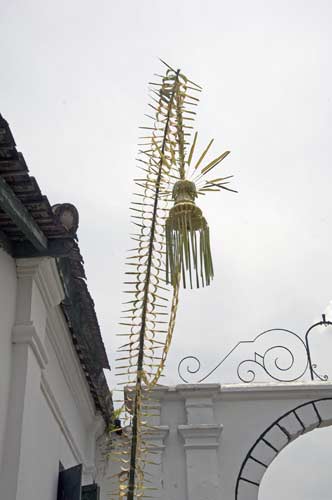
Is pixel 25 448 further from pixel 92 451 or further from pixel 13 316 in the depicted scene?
pixel 92 451

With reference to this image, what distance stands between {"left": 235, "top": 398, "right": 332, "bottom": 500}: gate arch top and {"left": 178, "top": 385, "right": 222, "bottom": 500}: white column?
0.83 feet

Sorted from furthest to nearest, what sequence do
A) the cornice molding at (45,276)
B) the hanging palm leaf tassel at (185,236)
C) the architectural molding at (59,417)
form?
the architectural molding at (59,417) < the cornice molding at (45,276) < the hanging palm leaf tassel at (185,236)

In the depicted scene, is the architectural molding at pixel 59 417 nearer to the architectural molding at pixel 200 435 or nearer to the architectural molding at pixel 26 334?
the architectural molding at pixel 26 334

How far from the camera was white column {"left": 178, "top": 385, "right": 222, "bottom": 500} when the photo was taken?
261 inches

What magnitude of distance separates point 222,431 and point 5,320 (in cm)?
338

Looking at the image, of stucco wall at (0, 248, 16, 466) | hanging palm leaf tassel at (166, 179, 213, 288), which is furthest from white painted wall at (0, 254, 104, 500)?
hanging palm leaf tassel at (166, 179, 213, 288)

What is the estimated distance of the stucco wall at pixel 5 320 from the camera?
3.90 m

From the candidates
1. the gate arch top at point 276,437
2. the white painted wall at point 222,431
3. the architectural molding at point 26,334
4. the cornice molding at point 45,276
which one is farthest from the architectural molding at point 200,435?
the architectural molding at point 26,334

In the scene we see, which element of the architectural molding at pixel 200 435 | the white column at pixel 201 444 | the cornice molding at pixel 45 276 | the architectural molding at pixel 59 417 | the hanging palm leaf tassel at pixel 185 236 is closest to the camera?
the hanging palm leaf tassel at pixel 185 236

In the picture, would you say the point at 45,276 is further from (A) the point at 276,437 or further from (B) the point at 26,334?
(A) the point at 276,437

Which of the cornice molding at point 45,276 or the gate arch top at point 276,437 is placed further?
the gate arch top at point 276,437

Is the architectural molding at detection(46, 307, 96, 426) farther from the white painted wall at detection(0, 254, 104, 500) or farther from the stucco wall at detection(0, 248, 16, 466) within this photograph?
the stucco wall at detection(0, 248, 16, 466)

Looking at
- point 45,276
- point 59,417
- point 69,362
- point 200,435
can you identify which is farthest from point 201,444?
point 45,276

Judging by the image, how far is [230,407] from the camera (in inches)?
276
